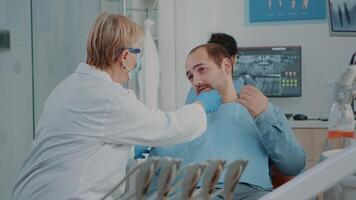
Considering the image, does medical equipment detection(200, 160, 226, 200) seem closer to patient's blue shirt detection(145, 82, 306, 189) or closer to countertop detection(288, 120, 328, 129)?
patient's blue shirt detection(145, 82, 306, 189)

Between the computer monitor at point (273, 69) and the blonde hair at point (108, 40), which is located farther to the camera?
the computer monitor at point (273, 69)

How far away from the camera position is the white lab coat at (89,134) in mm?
1448

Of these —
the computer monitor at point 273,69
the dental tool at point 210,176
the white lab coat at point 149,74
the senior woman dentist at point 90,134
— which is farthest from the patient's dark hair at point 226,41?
the dental tool at point 210,176

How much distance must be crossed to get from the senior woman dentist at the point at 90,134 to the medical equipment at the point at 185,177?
0.68 meters

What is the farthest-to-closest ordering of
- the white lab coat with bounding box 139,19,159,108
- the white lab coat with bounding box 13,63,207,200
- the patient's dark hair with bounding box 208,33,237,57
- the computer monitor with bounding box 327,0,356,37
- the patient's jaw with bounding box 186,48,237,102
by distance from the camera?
1. the computer monitor with bounding box 327,0,356,37
2. the white lab coat with bounding box 139,19,159,108
3. the patient's dark hair with bounding box 208,33,237,57
4. the patient's jaw with bounding box 186,48,237,102
5. the white lab coat with bounding box 13,63,207,200

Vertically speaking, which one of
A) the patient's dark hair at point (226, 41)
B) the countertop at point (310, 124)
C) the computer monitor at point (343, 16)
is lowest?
the countertop at point (310, 124)

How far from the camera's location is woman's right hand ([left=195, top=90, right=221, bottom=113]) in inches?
67.6

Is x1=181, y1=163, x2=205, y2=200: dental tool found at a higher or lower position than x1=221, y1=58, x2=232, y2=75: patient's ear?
lower

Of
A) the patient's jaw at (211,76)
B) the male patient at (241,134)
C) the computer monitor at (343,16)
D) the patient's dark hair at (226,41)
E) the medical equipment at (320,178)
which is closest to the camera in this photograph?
the medical equipment at (320,178)

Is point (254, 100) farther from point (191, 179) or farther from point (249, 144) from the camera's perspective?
point (191, 179)

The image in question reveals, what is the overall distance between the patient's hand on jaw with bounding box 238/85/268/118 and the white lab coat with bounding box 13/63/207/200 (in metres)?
0.26

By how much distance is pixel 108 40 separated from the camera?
1569 millimetres

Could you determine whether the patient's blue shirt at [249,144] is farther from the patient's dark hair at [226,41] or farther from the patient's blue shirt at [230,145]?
the patient's dark hair at [226,41]

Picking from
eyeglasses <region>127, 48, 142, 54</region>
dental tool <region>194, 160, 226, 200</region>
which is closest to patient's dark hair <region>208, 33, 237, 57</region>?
eyeglasses <region>127, 48, 142, 54</region>
